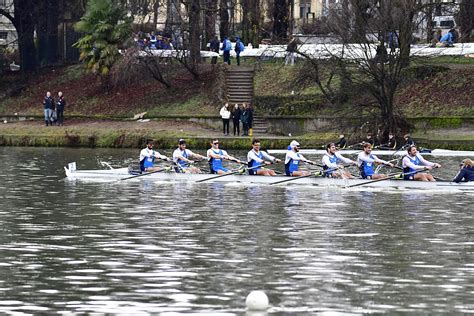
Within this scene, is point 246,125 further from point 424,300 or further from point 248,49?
point 424,300

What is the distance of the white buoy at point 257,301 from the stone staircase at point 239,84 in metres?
40.8

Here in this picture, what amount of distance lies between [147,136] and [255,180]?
55.9 ft

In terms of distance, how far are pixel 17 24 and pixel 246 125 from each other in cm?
1977

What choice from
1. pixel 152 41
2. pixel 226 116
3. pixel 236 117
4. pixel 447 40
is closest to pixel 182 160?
pixel 236 117

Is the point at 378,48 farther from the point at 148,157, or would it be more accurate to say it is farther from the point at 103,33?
the point at 103,33

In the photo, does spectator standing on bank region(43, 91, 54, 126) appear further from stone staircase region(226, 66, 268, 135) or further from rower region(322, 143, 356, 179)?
rower region(322, 143, 356, 179)

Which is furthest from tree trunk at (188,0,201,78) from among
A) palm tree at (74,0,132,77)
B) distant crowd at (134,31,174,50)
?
palm tree at (74,0,132,77)

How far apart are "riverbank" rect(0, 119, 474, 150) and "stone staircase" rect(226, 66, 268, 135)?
11.7 ft

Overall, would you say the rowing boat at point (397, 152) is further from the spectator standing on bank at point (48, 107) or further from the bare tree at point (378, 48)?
the spectator standing on bank at point (48, 107)

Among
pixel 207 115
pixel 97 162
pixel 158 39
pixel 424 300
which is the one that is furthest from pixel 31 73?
pixel 424 300

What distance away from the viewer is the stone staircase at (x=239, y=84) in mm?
60812

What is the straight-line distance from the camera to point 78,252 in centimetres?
2422

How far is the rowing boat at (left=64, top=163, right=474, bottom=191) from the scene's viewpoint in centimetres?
3547

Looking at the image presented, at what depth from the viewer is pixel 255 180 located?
125 ft
